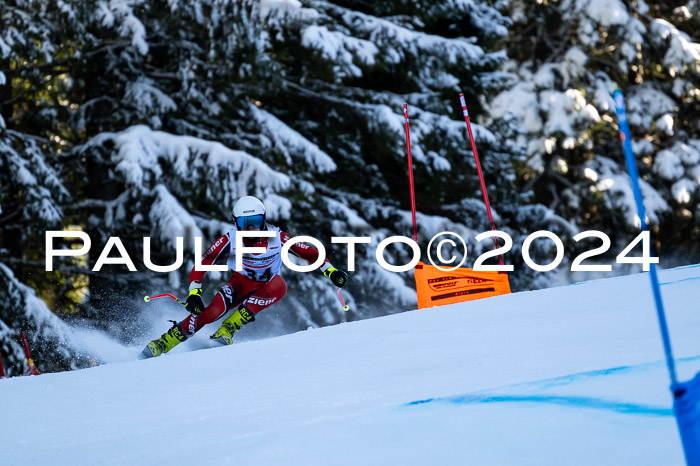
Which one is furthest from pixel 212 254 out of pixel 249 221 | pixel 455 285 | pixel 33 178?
pixel 33 178

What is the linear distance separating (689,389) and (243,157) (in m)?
9.82

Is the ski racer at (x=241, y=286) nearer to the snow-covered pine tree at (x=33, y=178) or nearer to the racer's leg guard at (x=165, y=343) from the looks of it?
the racer's leg guard at (x=165, y=343)

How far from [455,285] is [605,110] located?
11.3 m

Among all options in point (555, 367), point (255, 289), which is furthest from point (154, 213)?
point (555, 367)

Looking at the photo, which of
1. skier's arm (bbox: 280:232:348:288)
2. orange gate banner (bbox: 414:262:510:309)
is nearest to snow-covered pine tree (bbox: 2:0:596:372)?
skier's arm (bbox: 280:232:348:288)

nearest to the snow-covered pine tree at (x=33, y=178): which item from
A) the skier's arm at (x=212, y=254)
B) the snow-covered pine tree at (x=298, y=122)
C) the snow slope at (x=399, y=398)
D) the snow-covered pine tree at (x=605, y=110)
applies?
the snow-covered pine tree at (x=298, y=122)

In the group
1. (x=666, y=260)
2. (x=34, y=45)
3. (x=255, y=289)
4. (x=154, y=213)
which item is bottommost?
(x=666, y=260)

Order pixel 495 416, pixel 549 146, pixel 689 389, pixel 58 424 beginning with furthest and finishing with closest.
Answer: pixel 549 146, pixel 58 424, pixel 495 416, pixel 689 389

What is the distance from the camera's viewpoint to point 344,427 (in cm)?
262

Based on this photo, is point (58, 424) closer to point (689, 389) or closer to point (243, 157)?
point (689, 389)

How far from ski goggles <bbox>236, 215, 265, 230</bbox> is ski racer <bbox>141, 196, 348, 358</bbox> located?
0.02 meters

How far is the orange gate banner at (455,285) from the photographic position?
7031mm

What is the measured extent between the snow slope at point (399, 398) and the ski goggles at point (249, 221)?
2128 millimetres

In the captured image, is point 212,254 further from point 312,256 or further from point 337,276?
point 337,276
